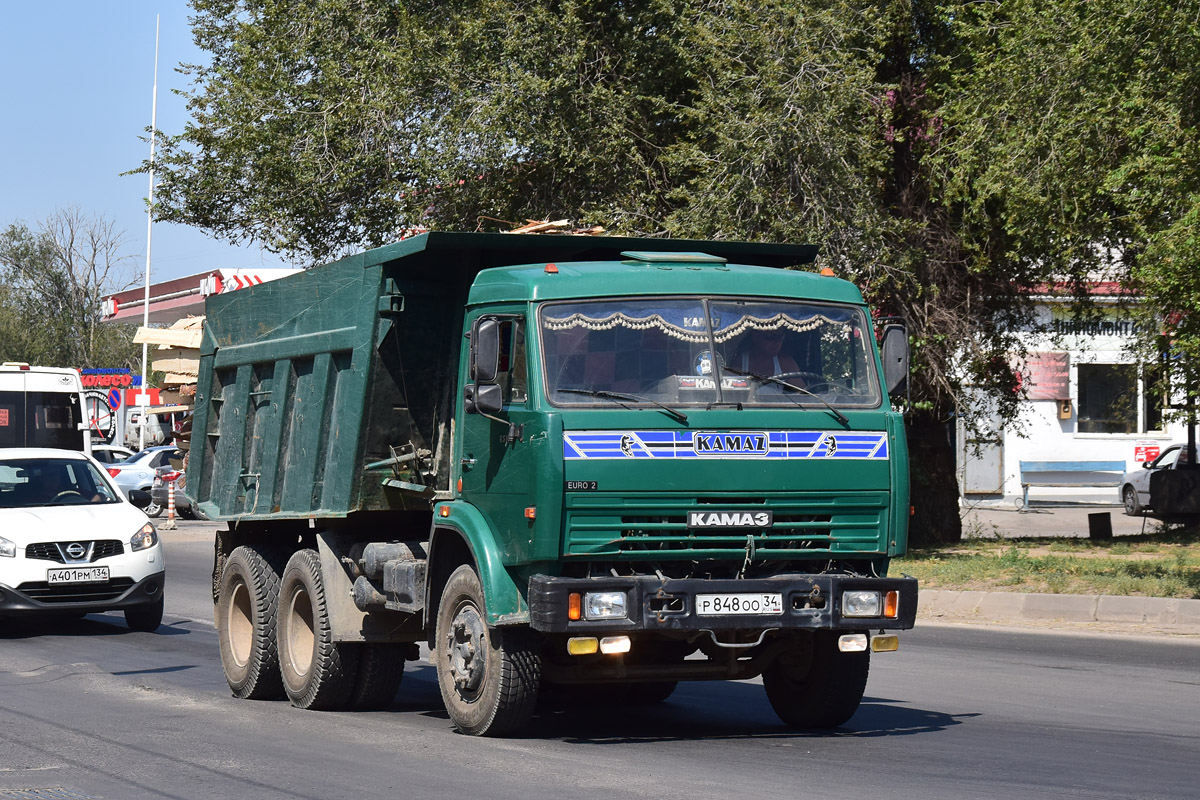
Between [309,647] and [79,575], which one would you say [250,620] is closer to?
[309,647]

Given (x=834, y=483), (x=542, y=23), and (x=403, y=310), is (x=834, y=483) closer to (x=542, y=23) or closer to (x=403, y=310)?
(x=403, y=310)

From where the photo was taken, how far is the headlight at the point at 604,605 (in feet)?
25.0

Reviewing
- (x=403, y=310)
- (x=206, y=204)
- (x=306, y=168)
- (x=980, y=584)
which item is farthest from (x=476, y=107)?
(x=403, y=310)

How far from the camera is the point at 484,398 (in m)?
7.97

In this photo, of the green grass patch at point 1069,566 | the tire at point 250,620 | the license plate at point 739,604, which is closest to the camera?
the license plate at point 739,604

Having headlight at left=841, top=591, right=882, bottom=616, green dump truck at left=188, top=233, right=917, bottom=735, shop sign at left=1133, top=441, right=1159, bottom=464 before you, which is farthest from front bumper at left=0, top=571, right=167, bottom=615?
shop sign at left=1133, top=441, right=1159, bottom=464

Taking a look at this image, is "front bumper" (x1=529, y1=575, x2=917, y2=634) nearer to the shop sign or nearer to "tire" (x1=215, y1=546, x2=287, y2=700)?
"tire" (x1=215, y1=546, x2=287, y2=700)

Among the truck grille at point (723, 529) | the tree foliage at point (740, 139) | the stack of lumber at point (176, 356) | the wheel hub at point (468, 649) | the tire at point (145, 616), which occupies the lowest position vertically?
the tire at point (145, 616)

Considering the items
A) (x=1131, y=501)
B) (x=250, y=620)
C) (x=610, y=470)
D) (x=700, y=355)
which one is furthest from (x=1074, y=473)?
(x=610, y=470)

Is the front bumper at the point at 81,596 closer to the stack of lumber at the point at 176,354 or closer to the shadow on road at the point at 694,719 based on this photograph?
the shadow on road at the point at 694,719

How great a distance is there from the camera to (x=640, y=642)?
8.40 metres

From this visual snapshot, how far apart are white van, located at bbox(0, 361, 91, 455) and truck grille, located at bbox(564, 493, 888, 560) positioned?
1551cm

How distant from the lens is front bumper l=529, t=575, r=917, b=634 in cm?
757

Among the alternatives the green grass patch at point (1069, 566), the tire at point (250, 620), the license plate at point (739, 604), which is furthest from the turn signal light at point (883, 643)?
the green grass patch at point (1069, 566)
